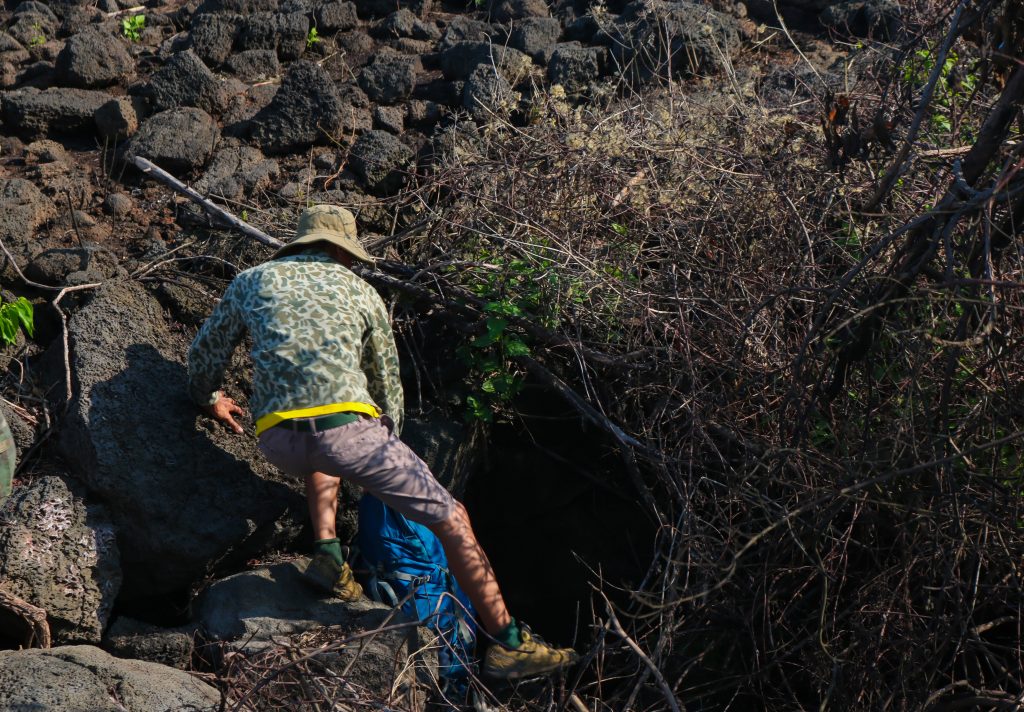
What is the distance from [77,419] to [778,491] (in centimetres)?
259

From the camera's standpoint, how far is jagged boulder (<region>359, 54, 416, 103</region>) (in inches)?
252

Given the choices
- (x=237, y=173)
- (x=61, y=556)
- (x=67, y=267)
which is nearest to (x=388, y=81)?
(x=237, y=173)

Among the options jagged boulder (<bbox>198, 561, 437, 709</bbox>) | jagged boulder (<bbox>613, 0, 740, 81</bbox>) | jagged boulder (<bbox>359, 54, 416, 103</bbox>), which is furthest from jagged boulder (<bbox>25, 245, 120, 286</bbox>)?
jagged boulder (<bbox>613, 0, 740, 81</bbox>)

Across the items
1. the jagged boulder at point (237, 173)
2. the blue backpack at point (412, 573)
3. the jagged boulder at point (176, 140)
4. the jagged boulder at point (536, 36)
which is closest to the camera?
the blue backpack at point (412, 573)

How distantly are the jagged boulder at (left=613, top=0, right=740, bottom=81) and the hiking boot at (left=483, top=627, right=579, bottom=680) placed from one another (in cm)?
366

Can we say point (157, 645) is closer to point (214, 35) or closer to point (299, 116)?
point (299, 116)

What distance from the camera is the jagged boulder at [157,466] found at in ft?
13.5

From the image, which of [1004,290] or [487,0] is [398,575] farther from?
[487,0]

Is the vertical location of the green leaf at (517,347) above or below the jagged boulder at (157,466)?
above

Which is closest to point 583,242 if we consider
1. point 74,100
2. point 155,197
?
point 155,197

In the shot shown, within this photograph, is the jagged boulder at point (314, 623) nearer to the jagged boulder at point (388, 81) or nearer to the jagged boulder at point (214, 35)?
the jagged boulder at point (388, 81)

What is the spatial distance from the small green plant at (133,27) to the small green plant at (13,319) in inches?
109

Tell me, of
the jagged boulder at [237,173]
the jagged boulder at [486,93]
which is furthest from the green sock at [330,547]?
the jagged boulder at [486,93]

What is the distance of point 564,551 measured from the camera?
557 cm
